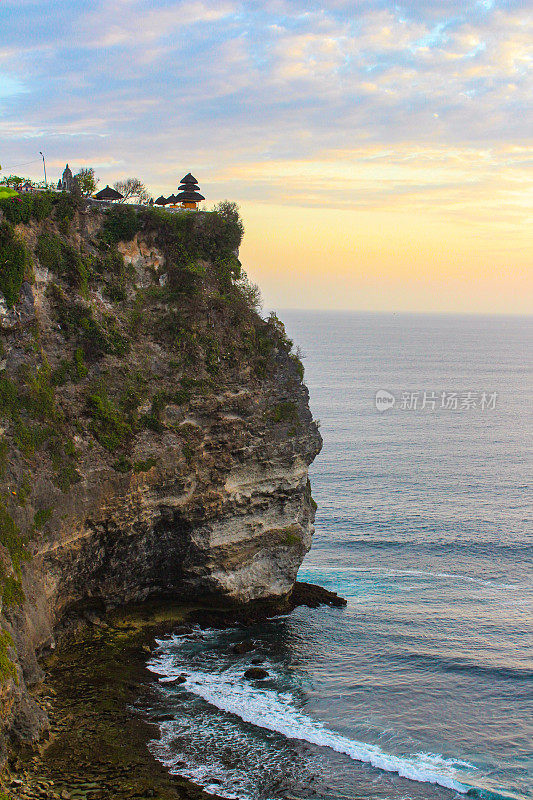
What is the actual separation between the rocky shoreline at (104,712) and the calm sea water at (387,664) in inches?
38.9

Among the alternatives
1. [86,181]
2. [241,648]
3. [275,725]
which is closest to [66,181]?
[86,181]

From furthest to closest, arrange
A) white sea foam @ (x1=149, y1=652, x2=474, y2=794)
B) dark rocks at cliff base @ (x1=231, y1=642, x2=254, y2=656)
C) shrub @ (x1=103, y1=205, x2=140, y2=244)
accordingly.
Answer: shrub @ (x1=103, y1=205, x2=140, y2=244) < dark rocks at cliff base @ (x1=231, y1=642, x2=254, y2=656) < white sea foam @ (x1=149, y1=652, x2=474, y2=794)

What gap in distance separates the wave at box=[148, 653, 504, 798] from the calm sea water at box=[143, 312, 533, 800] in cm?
7

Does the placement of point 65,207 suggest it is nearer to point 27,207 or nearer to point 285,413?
point 27,207

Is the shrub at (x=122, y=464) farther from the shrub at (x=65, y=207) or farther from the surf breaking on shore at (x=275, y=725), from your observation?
the shrub at (x=65, y=207)

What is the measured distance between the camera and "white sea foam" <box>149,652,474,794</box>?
27547 mm

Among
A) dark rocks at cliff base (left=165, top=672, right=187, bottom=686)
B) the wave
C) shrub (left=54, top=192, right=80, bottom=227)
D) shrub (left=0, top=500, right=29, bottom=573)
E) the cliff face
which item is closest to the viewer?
the wave

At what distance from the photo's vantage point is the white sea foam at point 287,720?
2755 cm

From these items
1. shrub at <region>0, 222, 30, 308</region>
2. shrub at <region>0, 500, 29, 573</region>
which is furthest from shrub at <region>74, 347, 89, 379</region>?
shrub at <region>0, 500, 29, 573</region>

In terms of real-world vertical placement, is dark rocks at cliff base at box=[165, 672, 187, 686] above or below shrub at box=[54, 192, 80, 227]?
below

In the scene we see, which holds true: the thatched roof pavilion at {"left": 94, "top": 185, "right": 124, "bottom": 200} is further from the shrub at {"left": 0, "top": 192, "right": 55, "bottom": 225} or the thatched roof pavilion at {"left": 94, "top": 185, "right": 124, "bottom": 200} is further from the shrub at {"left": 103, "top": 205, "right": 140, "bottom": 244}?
the shrub at {"left": 0, "top": 192, "right": 55, "bottom": 225}

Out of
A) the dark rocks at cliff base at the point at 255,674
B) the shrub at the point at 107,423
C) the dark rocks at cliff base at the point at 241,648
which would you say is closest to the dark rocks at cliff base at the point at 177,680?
the dark rocks at cliff base at the point at 255,674

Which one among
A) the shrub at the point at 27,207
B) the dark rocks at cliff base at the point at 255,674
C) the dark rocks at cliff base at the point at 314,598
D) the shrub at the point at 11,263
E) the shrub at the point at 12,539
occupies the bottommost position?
the dark rocks at cliff base at the point at 255,674

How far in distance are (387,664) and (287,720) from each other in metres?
7.14
